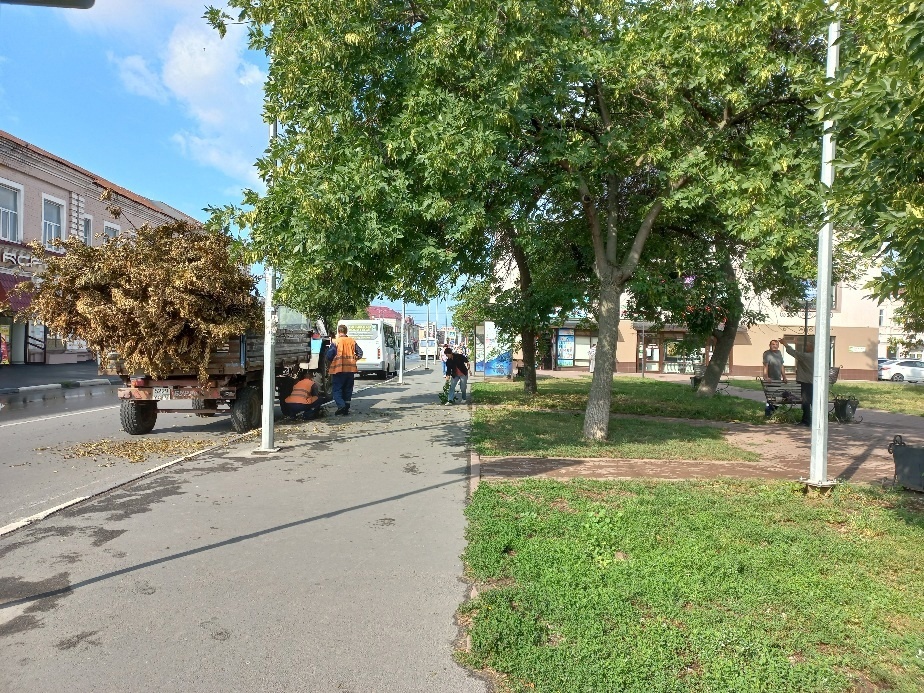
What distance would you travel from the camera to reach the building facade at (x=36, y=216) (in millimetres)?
24969

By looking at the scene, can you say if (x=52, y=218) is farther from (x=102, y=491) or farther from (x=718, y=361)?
(x=718, y=361)

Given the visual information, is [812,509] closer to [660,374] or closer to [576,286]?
[576,286]

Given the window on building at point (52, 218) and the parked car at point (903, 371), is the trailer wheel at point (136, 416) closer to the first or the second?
the window on building at point (52, 218)

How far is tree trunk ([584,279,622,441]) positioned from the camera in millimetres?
10320

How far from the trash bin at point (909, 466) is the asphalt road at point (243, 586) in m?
4.74

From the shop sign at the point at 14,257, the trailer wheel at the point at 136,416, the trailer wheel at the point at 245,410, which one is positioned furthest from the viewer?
the shop sign at the point at 14,257

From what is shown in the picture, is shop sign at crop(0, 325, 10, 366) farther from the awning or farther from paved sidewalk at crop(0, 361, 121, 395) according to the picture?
the awning

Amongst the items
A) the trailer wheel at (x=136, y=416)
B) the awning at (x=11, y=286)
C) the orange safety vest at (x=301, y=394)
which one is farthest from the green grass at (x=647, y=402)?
the awning at (x=11, y=286)

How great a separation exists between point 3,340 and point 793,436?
2844 cm

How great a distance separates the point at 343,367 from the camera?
13.8 meters

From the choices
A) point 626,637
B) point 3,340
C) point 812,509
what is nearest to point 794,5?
point 812,509

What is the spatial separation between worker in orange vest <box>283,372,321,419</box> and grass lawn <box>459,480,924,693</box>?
7.26 meters

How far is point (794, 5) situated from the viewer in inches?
303

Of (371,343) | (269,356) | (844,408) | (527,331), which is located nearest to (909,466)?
(844,408)
